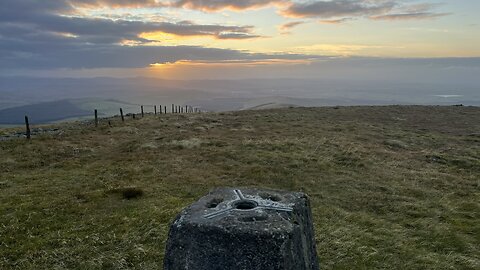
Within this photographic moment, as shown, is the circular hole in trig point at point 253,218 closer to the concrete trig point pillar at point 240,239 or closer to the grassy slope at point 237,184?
the concrete trig point pillar at point 240,239

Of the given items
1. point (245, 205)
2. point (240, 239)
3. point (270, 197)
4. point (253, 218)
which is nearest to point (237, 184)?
point (270, 197)

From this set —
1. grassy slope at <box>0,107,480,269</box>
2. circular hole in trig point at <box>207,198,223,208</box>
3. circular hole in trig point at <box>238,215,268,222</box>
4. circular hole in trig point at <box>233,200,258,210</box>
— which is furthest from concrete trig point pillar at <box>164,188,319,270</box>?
grassy slope at <box>0,107,480,269</box>

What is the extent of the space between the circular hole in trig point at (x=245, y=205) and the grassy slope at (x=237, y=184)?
458cm

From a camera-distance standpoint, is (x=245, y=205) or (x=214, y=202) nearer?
(x=245, y=205)

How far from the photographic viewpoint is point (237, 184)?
743 inches

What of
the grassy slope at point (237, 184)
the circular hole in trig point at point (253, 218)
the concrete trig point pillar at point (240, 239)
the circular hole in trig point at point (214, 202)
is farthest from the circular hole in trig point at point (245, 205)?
the grassy slope at point (237, 184)

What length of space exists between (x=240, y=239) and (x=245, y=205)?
1.65 m

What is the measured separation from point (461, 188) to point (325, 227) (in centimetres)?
1031

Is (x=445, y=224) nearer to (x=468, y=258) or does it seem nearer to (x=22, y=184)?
(x=468, y=258)

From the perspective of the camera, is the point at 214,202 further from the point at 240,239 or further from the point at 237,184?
the point at 237,184

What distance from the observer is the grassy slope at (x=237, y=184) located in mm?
11641

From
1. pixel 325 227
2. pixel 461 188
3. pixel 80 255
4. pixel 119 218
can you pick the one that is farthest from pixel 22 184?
pixel 461 188

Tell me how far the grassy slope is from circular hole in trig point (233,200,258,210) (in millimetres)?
4583

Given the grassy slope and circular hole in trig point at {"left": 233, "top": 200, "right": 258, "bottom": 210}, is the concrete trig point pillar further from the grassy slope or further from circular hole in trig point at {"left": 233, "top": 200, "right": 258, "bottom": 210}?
the grassy slope
